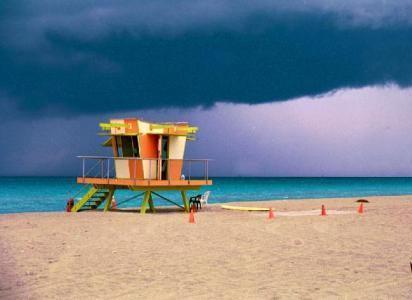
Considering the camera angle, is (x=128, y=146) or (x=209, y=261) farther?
(x=128, y=146)

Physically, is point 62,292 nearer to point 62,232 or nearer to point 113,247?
point 113,247

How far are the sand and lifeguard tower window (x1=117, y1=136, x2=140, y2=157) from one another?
8.49 meters

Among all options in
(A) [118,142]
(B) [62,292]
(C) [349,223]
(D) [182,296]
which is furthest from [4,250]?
(A) [118,142]

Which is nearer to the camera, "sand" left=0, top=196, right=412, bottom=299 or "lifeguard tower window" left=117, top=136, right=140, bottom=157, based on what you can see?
"sand" left=0, top=196, right=412, bottom=299

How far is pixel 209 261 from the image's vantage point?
14.0 metres

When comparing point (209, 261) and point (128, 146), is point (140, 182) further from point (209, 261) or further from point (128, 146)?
point (209, 261)

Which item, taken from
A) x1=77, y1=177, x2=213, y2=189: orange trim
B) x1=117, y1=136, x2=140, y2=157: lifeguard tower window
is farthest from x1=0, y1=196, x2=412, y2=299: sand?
x1=117, y1=136, x2=140, y2=157: lifeguard tower window

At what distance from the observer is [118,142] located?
31328 millimetres

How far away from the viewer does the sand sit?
10.8 metres

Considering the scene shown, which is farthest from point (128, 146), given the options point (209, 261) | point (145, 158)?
point (209, 261)

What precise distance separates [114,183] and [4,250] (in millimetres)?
14156

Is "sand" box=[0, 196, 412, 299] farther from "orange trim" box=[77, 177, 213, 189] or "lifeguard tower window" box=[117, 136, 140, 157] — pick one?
"lifeguard tower window" box=[117, 136, 140, 157]

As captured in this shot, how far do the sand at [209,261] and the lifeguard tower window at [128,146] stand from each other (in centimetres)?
849

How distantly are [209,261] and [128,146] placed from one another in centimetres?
1768
